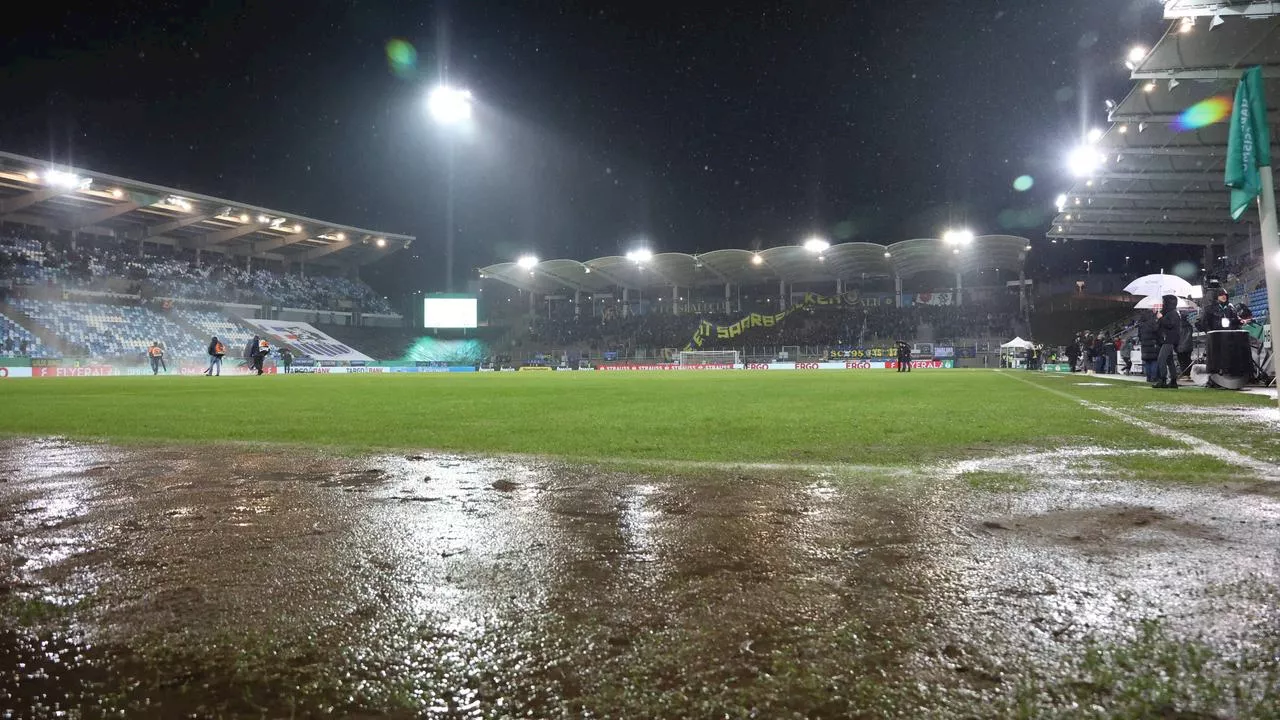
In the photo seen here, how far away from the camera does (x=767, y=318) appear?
182ft

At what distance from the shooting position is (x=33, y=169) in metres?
35.8

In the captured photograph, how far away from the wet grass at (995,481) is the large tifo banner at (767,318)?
51219 mm

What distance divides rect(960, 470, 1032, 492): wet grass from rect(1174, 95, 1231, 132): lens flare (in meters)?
22.2

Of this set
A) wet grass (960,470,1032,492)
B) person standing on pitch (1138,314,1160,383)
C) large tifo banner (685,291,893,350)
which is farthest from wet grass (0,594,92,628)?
large tifo banner (685,291,893,350)

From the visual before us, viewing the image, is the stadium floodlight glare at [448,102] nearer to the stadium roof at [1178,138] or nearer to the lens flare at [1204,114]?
the stadium roof at [1178,138]

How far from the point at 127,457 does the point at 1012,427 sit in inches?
283

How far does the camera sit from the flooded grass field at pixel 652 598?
4.06ft

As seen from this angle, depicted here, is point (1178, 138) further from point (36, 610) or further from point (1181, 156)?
point (36, 610)

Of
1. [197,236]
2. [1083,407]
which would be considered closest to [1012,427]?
[1083,407]

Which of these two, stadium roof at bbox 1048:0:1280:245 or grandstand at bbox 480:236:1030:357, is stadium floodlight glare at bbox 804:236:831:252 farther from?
stadium roof at bbox 1048:0:1280:245

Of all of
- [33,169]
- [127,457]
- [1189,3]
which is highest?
[33,169]

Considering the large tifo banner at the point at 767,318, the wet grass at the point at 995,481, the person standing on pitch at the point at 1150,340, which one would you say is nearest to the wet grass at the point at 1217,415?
the wet grass at the point at 995,481

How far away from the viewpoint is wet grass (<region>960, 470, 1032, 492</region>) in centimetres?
329

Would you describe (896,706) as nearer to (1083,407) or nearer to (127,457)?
(127,457)
